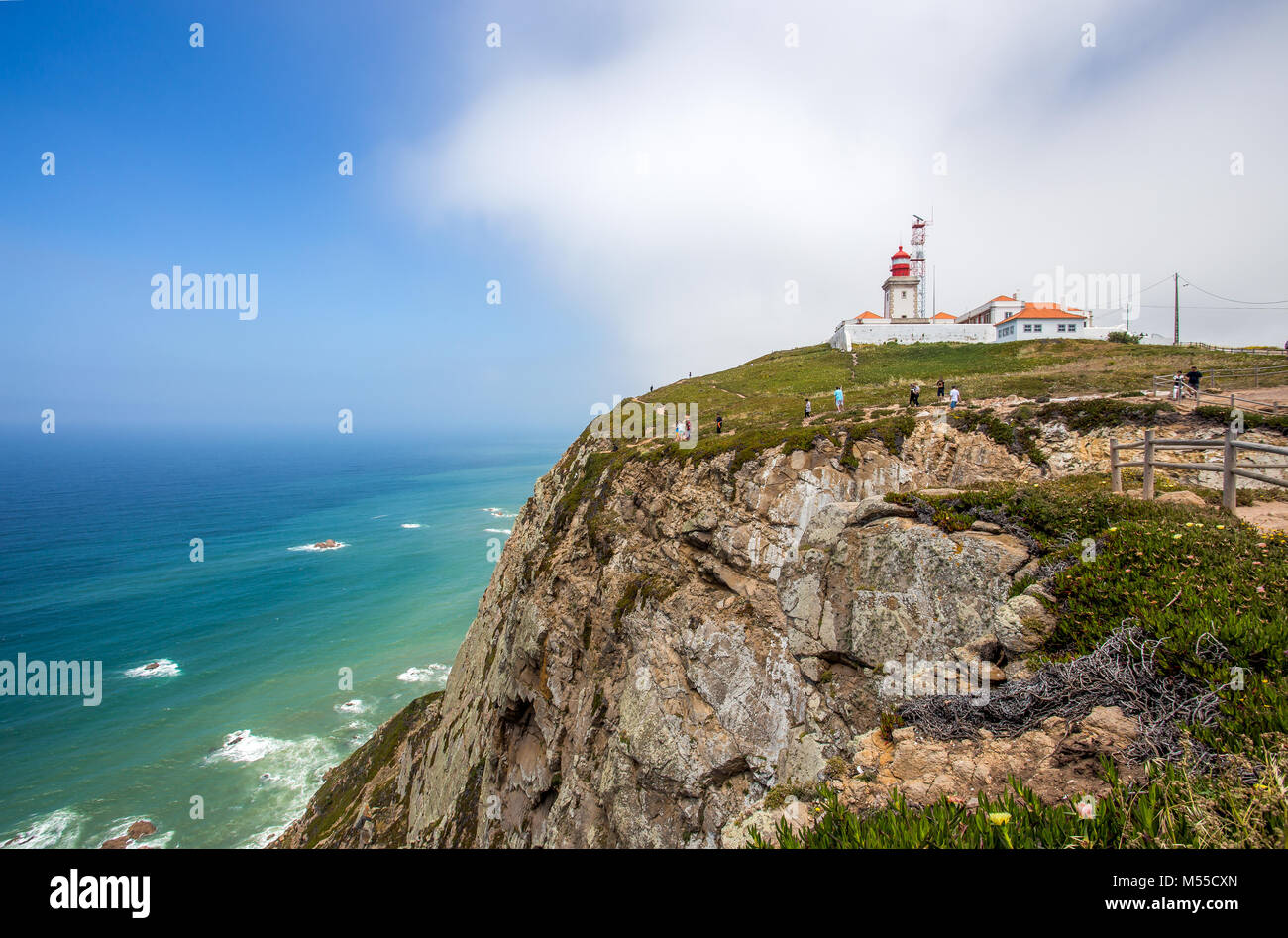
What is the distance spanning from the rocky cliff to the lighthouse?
163 feet

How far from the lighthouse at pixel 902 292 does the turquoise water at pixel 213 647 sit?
6229 cm

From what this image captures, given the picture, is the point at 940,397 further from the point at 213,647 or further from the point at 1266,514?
the point at 213,647

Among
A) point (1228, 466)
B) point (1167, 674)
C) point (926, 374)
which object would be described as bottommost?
point (1167, 674)

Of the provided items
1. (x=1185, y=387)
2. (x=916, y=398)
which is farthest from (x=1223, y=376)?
(x=916, y=398)

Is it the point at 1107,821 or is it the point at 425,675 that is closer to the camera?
the point at 1107,821

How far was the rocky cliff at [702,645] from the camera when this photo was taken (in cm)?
1073

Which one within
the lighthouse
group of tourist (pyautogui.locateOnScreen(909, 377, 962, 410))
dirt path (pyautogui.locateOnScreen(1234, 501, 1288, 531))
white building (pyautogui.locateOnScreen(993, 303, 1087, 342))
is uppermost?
the lighthouse

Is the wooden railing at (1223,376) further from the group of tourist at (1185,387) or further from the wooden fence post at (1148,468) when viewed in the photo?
the wooden fence post at (1148,468)

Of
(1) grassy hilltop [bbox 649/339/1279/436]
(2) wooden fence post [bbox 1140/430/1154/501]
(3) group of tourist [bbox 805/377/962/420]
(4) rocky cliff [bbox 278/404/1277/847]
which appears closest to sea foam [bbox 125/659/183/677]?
(4) rocky cliff [bbox 278/404/1277/847]

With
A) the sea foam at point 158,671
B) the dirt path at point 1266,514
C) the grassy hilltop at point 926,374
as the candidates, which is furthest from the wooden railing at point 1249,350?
the sea foam at point 158,671

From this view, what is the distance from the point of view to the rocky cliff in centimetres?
1073

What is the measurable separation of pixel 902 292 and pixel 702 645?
62.9m

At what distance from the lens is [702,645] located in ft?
60.4

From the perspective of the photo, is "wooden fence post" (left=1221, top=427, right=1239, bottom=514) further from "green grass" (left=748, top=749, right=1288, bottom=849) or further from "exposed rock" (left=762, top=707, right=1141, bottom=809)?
"green grass" (left=748, top=749, right=1288, bottom=849)
